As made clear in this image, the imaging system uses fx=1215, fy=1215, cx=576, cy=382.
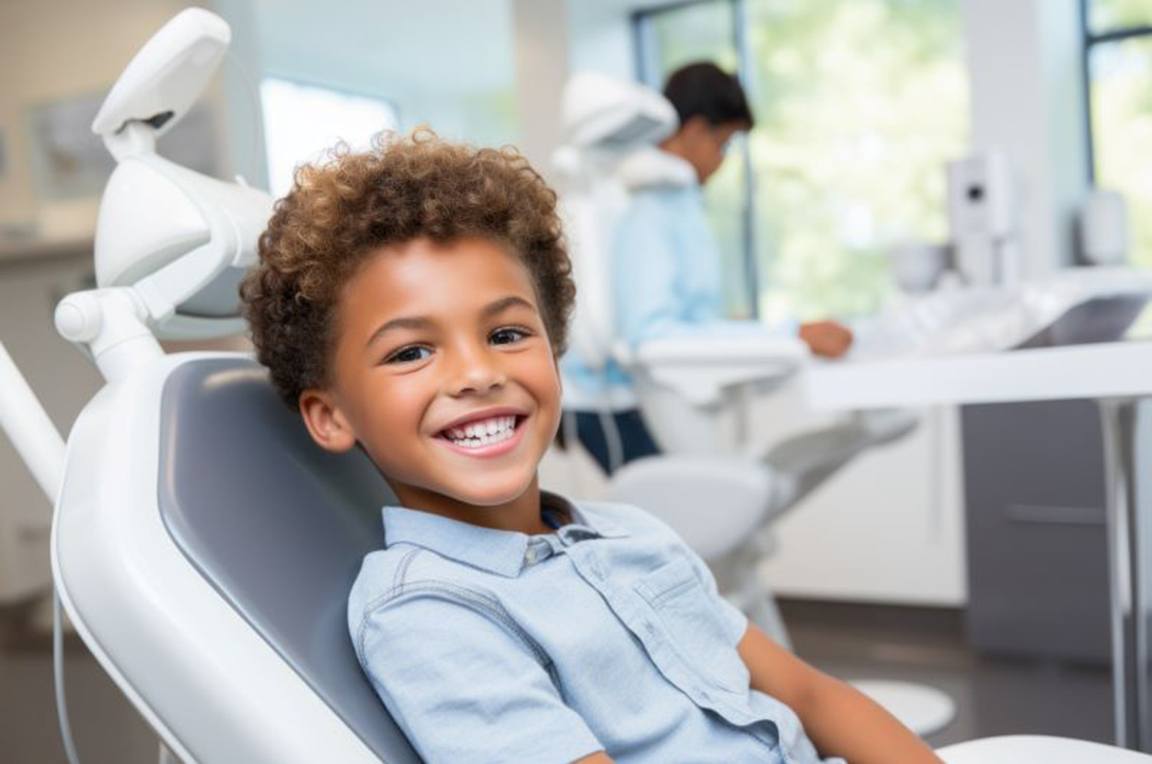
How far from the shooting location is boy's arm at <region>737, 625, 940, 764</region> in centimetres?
90

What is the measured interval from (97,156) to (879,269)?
2.37 meters

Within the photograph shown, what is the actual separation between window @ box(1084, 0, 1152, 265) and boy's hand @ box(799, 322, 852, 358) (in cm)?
195

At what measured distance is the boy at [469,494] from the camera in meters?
0.71

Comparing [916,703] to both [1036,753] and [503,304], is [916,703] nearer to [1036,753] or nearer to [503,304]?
[1036,753]

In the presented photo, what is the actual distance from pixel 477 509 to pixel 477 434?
8 cm

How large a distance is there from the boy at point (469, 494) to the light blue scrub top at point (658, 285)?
118 cm

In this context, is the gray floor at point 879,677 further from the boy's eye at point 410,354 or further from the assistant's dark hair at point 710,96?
the boy's eye at point 410,354

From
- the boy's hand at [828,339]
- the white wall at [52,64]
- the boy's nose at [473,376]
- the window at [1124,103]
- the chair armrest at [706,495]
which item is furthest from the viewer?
the window at [1124,103]

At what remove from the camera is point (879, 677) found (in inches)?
108

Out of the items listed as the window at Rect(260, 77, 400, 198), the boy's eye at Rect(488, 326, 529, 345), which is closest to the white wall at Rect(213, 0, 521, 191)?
the window at Rect(260, 77, 400, 198)

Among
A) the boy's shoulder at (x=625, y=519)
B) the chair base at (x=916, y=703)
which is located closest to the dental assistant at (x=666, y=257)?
the chair base at (x=916, y=703)

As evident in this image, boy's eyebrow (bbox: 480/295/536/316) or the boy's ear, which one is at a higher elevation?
boy's eyebrow (bbox: 480/295/536/316)

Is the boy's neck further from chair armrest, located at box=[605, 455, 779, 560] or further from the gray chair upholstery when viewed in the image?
chair armrest, located at box=[605, 455, 779, 560]

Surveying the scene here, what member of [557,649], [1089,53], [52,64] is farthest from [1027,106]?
[557,649]
